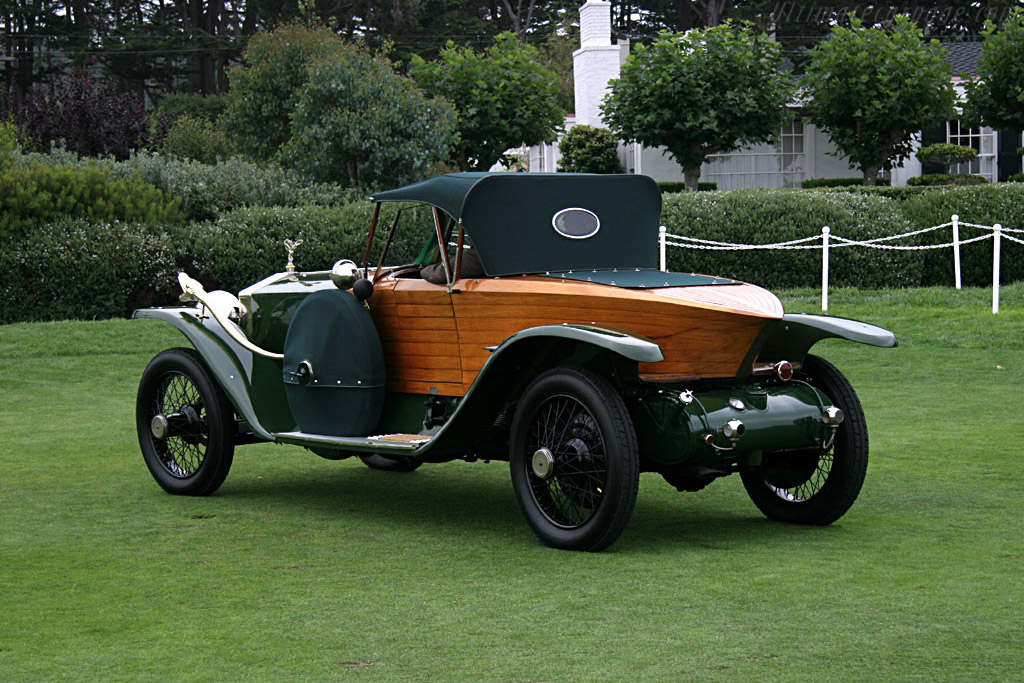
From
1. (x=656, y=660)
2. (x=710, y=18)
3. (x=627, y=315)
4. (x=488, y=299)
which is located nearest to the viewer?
(x=656, y=660)

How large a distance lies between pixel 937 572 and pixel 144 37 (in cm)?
5399

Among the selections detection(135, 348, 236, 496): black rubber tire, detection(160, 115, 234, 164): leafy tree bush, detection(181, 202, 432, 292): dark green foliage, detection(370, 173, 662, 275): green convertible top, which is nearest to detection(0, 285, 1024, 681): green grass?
detection(135, 348, 236, 496): black rubber tire

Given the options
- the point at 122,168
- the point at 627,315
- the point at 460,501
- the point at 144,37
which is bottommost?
the point at 460,501

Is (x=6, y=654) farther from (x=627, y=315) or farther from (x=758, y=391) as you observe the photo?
(x=758, y=391)

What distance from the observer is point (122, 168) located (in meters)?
20.6

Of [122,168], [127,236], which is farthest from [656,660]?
[122,168]

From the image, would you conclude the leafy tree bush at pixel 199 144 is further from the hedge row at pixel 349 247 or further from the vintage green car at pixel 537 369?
the vintage green car at pixel 537 369

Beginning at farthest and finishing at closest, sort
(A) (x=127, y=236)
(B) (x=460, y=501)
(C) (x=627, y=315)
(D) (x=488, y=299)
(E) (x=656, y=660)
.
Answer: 1. (A) (x=127, y=236)
2. (B) (x=460, y=501)
3. (D) (x=488, y=299)
4. (C) (x=627, y=315)
5. (E) (x=656, y=660)

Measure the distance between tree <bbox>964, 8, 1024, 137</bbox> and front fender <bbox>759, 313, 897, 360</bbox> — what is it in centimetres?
2328

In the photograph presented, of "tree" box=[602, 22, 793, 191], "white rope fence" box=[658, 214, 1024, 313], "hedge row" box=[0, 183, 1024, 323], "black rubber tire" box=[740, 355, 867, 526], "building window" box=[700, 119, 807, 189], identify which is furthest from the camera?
"building window" box=[700, 119, 807, 189]

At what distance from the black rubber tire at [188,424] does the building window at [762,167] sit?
95.0 ft

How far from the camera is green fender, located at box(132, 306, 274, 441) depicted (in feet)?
24.4

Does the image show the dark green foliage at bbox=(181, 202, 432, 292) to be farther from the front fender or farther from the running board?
the front fender

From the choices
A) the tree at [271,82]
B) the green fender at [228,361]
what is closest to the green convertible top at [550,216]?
the green fender at [228,361]
